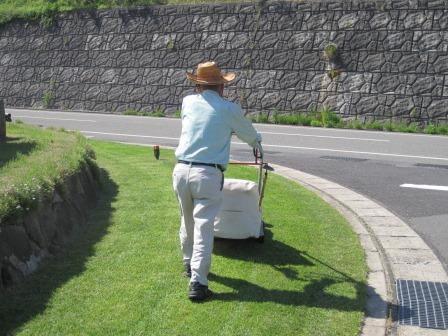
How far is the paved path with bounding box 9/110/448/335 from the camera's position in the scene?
593 cm

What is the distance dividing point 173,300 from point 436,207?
16.2ft

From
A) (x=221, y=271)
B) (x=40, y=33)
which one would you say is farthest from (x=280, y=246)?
(x=40, y=33)

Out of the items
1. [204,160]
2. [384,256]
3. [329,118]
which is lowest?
[384,256]

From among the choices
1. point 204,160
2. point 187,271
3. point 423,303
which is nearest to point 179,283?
point 187,271

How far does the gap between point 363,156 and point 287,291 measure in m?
8.36

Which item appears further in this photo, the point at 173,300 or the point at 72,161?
the point at 72,161

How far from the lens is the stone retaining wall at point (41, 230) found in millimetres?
4824

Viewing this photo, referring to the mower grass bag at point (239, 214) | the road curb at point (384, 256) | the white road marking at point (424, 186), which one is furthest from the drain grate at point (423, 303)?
the white road marking at point (424, 186)

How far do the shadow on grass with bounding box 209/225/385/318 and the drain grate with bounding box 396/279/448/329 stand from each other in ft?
0.65

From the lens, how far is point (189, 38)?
24.2m

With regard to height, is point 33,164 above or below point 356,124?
below

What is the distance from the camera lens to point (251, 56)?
883 inches

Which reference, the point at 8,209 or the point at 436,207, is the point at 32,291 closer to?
the point at 8,209

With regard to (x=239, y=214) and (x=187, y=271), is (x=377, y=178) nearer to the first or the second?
(x=239, y=214)
